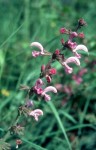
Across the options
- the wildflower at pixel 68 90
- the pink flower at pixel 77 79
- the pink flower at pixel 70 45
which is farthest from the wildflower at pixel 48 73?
the pink flower at pixel 77 79

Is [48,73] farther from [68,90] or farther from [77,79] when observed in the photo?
[77,79]

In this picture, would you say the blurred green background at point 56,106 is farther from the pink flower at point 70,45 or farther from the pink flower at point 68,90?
the pink flower at point 70,45

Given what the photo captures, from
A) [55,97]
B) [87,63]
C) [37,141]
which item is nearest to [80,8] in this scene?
[87,63]

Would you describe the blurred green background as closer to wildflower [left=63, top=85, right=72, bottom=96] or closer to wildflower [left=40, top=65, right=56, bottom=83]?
wildflower [left=63, top=85, right=72, bottom=96]

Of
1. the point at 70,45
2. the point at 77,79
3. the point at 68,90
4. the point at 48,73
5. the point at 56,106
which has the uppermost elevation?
the point at 77,79

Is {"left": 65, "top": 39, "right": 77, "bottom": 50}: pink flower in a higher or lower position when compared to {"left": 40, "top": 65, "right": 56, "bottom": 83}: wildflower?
higher

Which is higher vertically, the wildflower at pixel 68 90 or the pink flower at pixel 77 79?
the pink flower at pixel 77 79

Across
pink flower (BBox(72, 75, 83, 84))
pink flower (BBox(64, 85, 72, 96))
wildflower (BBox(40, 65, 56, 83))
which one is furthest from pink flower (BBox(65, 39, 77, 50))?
pink flower (BBox(72, 75, 83, 84))

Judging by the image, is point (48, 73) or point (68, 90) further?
point (68, 90)

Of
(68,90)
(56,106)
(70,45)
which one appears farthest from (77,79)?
(70,45)

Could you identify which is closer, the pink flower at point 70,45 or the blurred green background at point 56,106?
the pink flower at point 70,45

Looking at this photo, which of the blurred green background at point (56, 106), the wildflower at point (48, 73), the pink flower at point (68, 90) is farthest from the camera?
the pink flower at point (68, 90)
